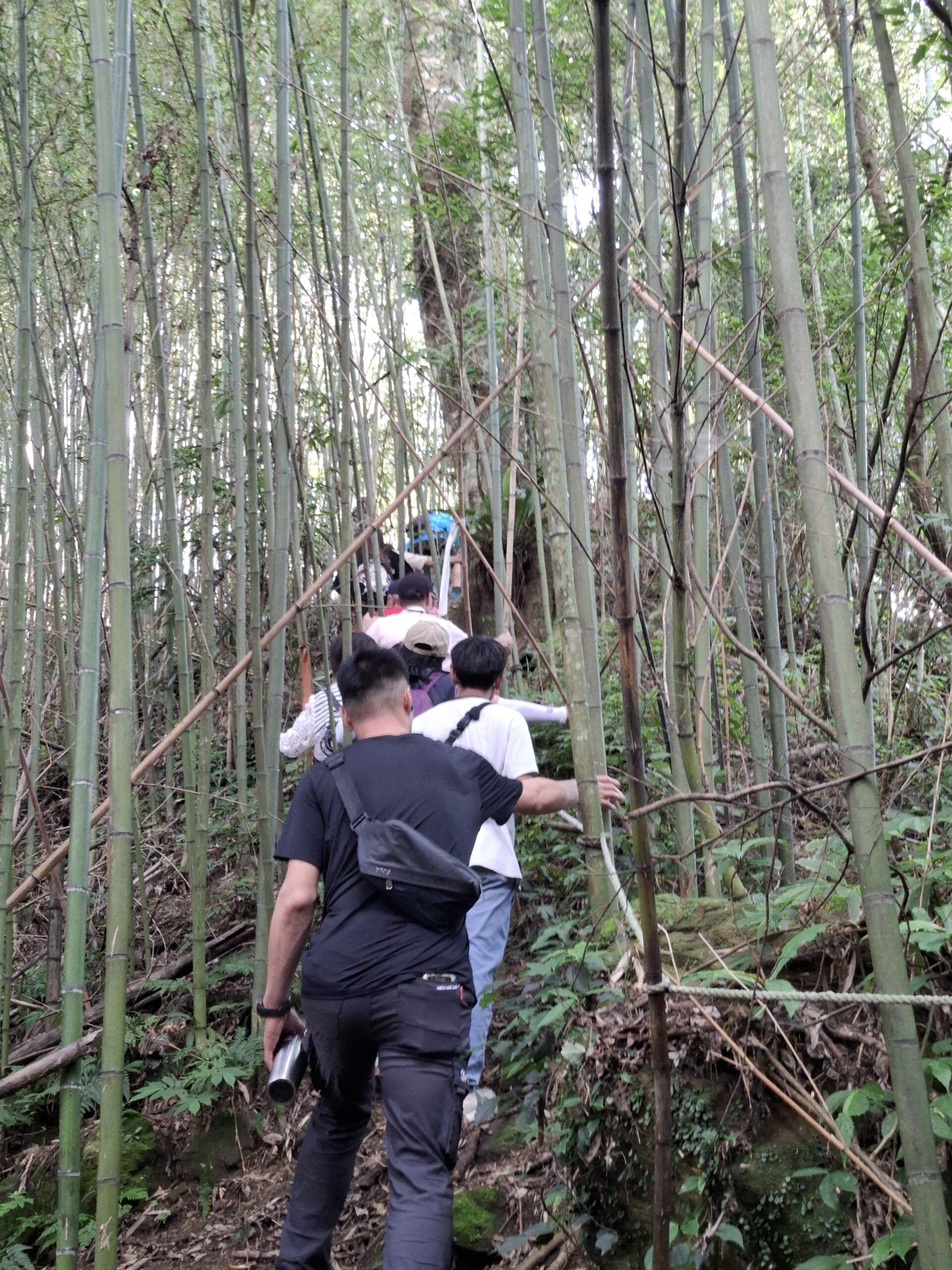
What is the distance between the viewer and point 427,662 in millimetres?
3184

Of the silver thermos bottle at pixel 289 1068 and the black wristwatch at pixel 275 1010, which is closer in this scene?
the silver thermos bottle at pixel 289 1068

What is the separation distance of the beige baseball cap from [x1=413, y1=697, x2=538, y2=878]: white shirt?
19.7 inches

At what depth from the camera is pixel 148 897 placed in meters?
4.36

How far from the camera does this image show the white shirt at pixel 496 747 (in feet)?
8.27

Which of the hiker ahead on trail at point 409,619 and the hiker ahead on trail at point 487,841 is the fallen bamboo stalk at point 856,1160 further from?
the hiker ahead on trail at point 409,619

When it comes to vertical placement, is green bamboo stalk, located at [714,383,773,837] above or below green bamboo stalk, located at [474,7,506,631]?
below

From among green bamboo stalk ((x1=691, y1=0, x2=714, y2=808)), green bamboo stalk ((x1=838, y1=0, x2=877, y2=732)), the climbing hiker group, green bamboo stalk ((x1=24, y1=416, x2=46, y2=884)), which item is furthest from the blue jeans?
green bamboo stalk ((x1=24, y1=416, x2=46, y2=884))

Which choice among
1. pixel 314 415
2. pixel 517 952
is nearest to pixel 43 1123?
pixel 517 952

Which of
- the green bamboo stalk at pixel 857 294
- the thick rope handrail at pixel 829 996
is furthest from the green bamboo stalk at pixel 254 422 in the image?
the thick rope handrail at pixel 829 996

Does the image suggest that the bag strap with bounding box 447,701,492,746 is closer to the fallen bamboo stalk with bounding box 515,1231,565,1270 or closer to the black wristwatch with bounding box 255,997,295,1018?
the black wristwatch with bounding box 255,997,295,1018

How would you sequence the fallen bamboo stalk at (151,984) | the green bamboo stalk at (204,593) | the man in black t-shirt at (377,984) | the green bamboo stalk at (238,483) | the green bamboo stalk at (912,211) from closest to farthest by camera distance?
the green bamboo stalk at (912,211), the man in black t-shirt at (377,984), the green bamboo stalk at (204,593), the fallen bamboo stalk at (151,984), the green bamboo stalk at (238,483)

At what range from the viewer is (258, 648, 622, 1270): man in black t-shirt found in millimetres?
1803

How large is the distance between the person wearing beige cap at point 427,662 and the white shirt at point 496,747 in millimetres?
457

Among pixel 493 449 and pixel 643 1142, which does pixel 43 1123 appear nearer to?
pixel 643 1142
